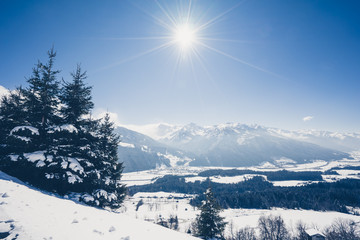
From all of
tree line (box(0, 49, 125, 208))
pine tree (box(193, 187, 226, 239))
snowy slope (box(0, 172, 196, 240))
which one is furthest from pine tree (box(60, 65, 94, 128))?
pine tree (box(193, 187, 226, 239))

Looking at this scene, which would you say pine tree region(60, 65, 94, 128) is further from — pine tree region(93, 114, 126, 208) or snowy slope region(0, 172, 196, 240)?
snowy slope region(0, 172, 196, 240)

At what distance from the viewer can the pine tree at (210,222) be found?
24.0m

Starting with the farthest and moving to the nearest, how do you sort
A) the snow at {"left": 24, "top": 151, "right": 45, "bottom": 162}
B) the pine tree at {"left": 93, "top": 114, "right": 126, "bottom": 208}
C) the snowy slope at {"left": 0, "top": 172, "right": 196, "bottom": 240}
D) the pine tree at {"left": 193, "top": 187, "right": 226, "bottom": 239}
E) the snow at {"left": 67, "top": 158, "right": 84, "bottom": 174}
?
the pine tree at {"left": 193, "top": 187, "right": 226, "bottom": 239}
the pine tree at {"left": 93, "top": 114, "right": 126, "bottom": 208}
the snow at {"left": 67, "top": 158, "right": 84, "bottom": 174}
the snow at {"left": 24, "top": 151, "right": 45, "bottom": 162}
the snowy slope at {"left": 0, "top": 172, "right": 196, "bottom": 240}

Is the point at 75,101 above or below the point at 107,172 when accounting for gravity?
above

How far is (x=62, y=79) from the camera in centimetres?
1797

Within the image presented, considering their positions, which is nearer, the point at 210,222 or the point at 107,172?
the point at 107,172

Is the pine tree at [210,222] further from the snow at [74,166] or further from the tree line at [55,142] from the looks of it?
the snow at [74,166]

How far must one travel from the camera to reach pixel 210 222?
24406 mm

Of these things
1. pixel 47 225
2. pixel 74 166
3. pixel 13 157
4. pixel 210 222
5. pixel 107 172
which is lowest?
pixel 210 222

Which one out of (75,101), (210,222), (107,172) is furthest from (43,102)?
(210,222)

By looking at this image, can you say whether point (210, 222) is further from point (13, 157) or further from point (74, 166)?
point (13, 157)

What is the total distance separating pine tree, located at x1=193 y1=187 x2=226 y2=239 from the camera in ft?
78.7

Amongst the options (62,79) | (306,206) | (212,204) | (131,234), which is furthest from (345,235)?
(62,79)

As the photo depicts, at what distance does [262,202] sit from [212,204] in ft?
403
